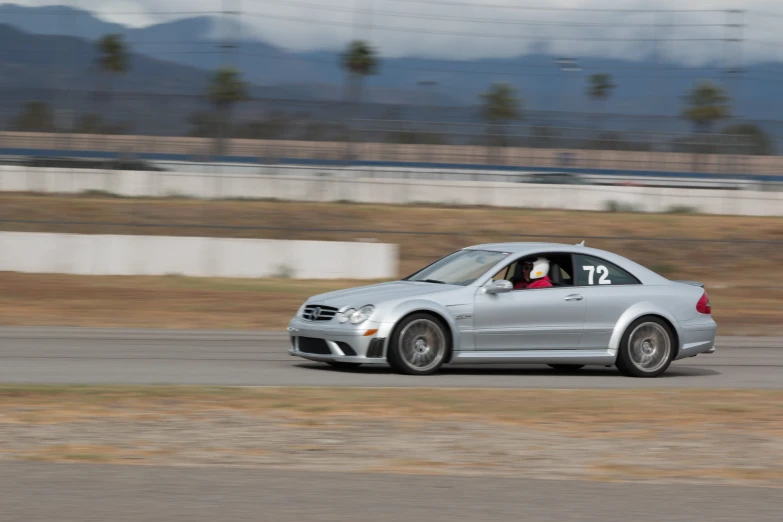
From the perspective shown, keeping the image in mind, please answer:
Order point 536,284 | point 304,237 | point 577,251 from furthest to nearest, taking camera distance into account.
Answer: point 304,237 < point 577,251 < point 536,284

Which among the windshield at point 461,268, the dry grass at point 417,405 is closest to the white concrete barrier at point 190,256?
the windshield at point 461,268

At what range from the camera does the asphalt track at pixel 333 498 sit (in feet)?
17.5

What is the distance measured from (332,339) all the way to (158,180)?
97.6 feet

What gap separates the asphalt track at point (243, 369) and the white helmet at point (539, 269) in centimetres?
104

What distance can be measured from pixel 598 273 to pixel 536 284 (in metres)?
0.69

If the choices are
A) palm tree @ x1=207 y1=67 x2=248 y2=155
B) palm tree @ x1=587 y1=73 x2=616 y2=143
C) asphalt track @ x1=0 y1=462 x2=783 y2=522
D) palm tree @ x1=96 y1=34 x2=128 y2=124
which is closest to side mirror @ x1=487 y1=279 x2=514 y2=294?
asphalt track @ x1=0 y1=462 x2=783 y2=522

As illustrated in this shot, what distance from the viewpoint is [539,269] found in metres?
11.7

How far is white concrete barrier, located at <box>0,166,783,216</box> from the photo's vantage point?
1417 inches

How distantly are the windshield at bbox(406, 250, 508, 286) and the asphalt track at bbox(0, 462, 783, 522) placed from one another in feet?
18.0

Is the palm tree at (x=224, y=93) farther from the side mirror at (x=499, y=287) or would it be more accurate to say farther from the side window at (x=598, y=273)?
the side mirror at (x=499, y=287)

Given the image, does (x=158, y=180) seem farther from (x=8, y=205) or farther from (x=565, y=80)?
(x=565, y=80)

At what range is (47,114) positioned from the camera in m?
41.0

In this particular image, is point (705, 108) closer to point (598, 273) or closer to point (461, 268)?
point (598, 273)

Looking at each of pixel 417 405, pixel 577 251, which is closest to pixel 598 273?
pixel 577 251
